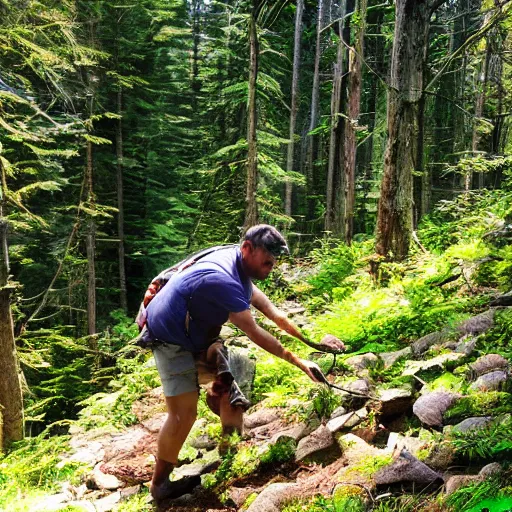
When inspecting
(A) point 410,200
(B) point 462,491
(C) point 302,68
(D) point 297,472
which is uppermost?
(C) point 302,68

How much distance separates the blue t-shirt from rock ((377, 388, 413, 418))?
1379 mm

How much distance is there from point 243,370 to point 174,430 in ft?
6.42

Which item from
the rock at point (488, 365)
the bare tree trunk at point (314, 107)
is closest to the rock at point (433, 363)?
the rock at point (488, 365)

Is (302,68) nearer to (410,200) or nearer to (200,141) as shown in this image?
(200,141)

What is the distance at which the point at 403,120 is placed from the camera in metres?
8.09

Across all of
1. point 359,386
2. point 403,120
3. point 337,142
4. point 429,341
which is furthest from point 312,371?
point 337,142

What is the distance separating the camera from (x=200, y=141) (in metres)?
24.7

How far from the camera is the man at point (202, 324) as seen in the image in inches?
135

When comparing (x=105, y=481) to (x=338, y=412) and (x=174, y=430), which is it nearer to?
(x=174, y=430)

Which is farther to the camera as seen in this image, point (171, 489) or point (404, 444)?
point (171, 489)

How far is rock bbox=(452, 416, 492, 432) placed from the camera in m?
2.91

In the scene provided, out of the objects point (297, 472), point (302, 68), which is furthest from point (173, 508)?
point (302, 68)

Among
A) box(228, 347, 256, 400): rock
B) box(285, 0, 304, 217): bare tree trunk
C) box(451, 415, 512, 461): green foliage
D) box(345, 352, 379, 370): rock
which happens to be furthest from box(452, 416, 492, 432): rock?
box(285, 0, 304, 217): bare tree trunk

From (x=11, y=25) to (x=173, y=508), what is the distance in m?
7.61
